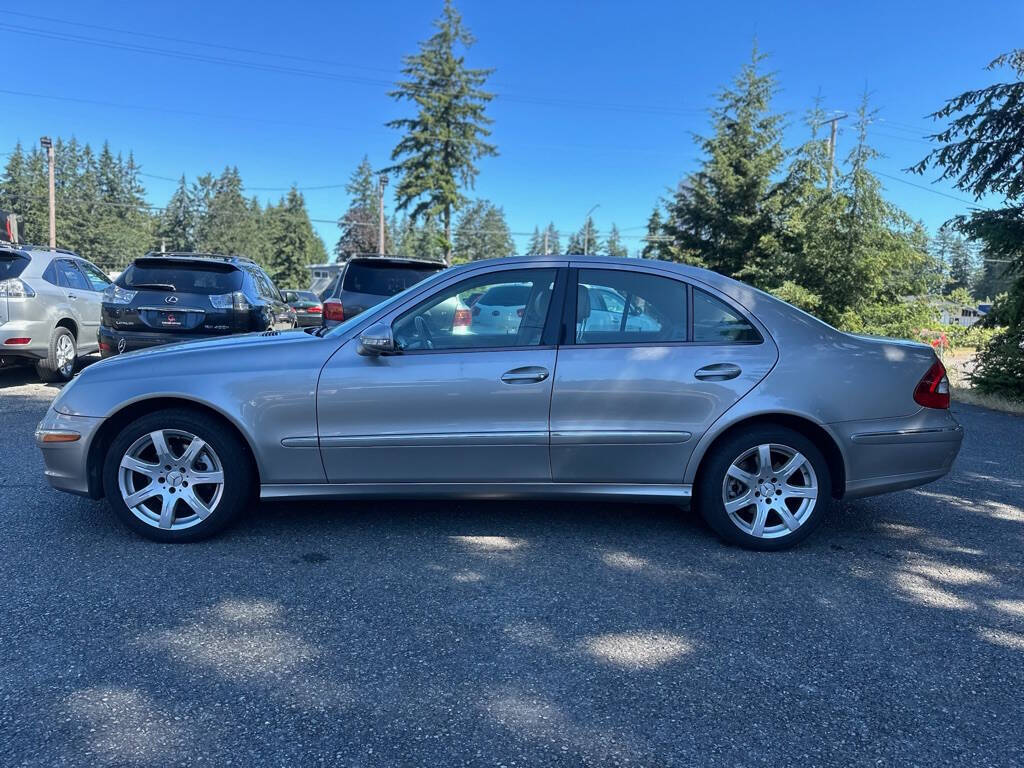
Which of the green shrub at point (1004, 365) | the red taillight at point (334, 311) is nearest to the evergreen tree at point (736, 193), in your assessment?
the green shrub at point (1004, 365)

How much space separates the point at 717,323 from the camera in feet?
13.0

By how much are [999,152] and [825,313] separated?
474cm

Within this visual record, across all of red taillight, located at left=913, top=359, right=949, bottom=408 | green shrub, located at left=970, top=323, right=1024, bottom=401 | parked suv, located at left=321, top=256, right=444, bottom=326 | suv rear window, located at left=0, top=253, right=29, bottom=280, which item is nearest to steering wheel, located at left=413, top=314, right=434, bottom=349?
red taillight, located at left=913, top=359, right=949, bottom=408

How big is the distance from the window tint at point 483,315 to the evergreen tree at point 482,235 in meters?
82.4

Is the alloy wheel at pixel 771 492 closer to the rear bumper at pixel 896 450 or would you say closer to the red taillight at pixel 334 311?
the rear bumper at pixel 896 450

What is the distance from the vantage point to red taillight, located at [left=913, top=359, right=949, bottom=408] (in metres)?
3.96

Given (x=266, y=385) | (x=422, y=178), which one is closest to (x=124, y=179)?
(x=422, y=178)

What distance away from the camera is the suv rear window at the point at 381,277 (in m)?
8.81

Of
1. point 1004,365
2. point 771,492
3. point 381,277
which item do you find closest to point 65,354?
point 381,277

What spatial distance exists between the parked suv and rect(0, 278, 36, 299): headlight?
329cm

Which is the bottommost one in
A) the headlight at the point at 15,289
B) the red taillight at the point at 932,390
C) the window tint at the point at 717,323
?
the red taillight at the point at 932,390

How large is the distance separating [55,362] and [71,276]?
1289mm

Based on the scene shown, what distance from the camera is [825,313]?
1405 centimetres

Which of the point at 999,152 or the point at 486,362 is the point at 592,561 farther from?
the point at 999,152
